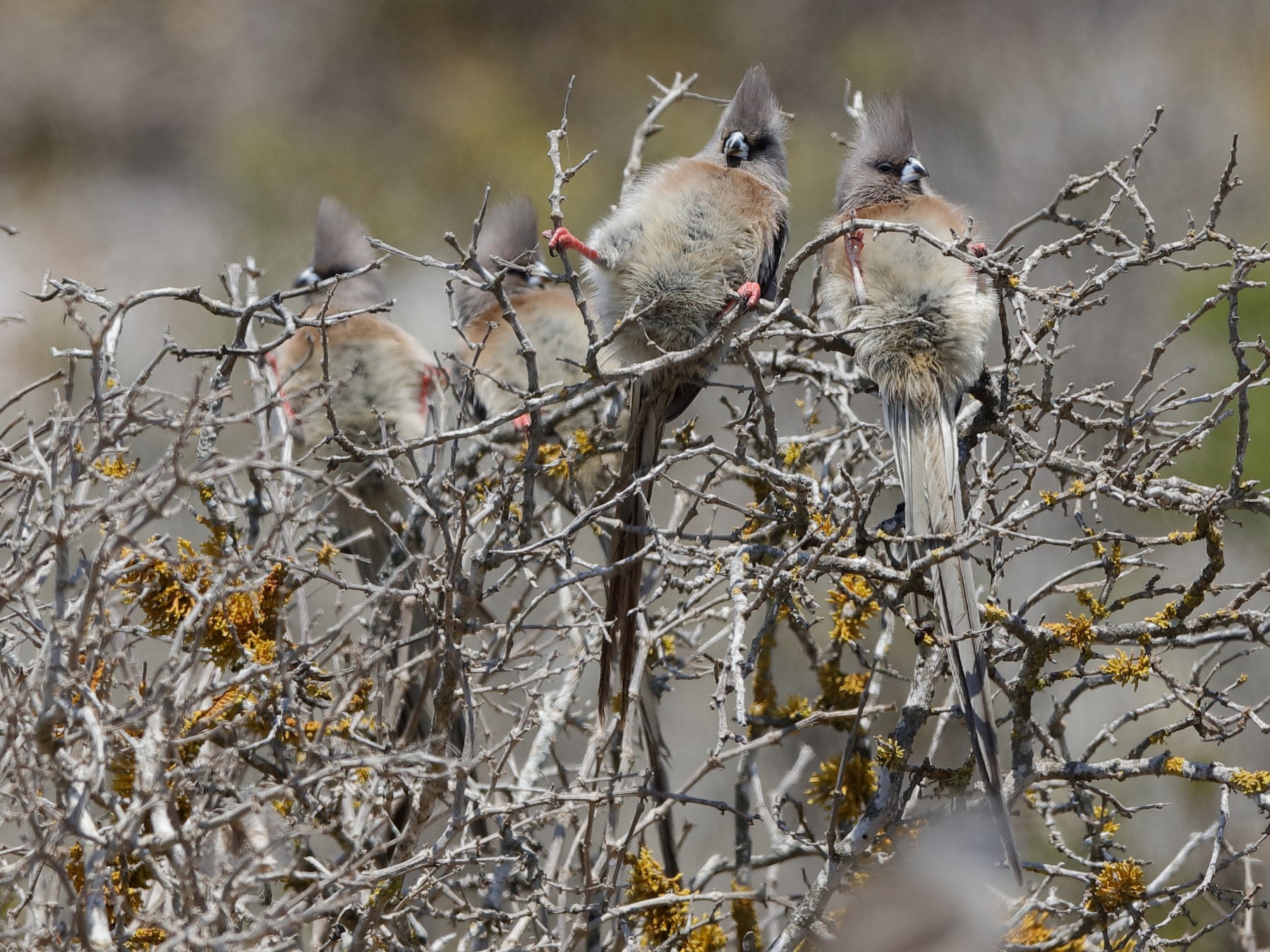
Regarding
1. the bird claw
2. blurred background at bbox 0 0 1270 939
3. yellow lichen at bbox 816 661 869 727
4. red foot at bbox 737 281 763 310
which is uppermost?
blurred background at bbox 0 0 1270 939

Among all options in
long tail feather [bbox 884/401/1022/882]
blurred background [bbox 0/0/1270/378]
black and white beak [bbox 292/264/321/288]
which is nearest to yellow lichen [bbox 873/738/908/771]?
long tail feather [bbox 884/401/1022/882]

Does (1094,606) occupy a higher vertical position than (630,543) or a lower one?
lower

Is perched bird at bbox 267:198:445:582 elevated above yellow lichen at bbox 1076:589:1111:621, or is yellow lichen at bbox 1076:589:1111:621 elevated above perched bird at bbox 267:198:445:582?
perched bird at bbox 267:198:445:582

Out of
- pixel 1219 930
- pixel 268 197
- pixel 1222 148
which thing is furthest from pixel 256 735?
pixel 268 197

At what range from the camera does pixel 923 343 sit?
3.09m

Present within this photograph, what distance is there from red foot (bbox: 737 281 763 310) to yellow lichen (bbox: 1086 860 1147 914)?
147 centimetres

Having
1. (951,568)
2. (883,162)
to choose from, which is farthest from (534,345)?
(951,568)

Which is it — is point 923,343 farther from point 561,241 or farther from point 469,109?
point 469,109

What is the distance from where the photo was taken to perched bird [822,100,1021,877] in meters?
2.71

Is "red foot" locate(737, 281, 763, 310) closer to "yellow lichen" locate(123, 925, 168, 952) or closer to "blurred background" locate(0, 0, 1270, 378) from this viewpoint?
"yellow lichen" locate(123, 925, 168, 952)

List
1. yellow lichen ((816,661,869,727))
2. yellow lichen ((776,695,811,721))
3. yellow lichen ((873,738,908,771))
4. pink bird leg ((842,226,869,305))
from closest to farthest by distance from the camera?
yellow lichen ((873,738,908,771)) < yellow lichen ((776,695,811,721)) < yellow lichen ((816,661,869,727)) < pink bird leg ((842,226,869,305))

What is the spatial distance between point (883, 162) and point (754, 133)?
16.4 inches

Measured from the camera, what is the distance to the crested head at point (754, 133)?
3.56 metres

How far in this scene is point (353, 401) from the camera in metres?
3.90
